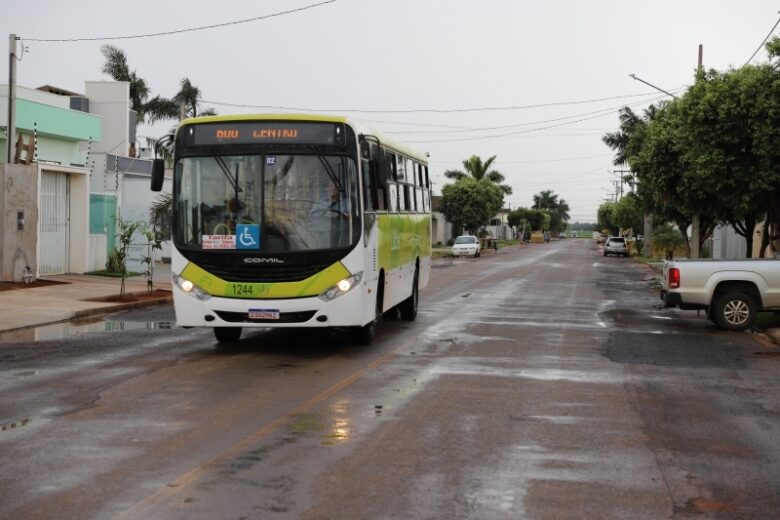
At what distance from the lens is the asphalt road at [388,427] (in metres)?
6.17

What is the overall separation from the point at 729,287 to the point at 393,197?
22.0 ft

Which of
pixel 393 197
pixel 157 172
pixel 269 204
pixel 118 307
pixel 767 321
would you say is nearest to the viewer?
pixel 269 204

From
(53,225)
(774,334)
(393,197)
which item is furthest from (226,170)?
(53,225)

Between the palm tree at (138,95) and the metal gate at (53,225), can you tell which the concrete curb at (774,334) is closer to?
the metal gate at (53,225)

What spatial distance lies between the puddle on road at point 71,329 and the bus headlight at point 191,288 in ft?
12.2

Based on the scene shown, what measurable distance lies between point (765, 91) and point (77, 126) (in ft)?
83.5

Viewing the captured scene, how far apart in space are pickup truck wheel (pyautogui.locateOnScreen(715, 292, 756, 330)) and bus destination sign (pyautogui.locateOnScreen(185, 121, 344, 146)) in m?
8.66

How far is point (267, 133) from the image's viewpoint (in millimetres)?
13031

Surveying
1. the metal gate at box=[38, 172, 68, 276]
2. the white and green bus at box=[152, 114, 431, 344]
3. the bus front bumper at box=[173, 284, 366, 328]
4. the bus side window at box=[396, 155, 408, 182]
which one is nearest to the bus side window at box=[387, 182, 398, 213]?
the bus side window at box=[396, 155, 408, 182]

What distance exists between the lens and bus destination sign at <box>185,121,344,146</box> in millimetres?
13008

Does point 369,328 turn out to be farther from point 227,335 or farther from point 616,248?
point 616,248

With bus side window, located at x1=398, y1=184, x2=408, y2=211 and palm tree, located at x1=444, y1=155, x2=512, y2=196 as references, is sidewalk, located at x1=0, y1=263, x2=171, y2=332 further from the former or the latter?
palm tree, located at x1=444, y1=155, x2=512, y2=196

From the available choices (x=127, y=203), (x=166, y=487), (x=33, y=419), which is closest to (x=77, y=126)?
(x=127, y=203)

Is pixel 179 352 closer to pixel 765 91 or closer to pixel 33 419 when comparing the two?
pixel 33 419
